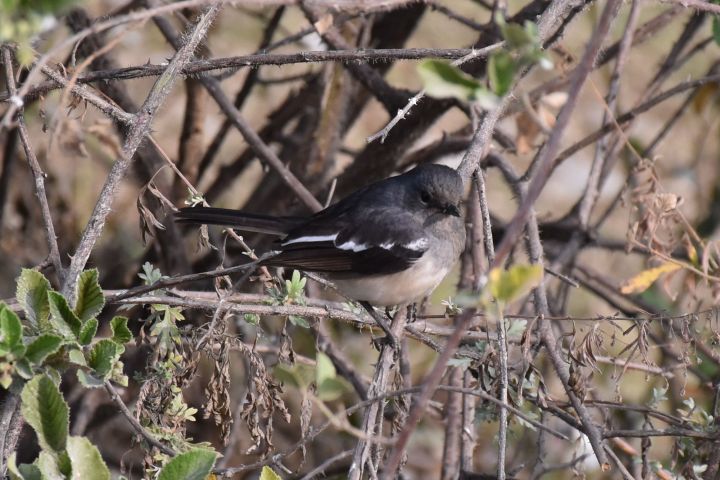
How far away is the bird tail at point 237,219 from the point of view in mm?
3475

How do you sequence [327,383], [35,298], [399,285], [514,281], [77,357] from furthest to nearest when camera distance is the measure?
[399,285] → [35,298] → [77,357] → [327,383] → [514,281]

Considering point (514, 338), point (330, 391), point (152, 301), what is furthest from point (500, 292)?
point (514, 338)

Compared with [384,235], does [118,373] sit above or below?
Answer: below

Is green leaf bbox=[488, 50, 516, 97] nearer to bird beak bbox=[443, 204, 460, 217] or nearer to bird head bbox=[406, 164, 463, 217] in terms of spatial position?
bird head bbox=[406, 164, 463, 217]

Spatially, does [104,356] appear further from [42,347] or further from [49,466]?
[49,466]

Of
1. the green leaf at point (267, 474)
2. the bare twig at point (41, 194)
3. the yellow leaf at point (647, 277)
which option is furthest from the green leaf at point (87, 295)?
the yellow leaf at point (647, 277)

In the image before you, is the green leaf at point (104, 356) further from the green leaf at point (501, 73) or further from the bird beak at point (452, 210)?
the bird beak at point (452, 210)

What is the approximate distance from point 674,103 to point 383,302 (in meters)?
5.77

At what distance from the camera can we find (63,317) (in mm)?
2287

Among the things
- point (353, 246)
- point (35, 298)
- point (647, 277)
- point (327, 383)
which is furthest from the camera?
point (353, 246)

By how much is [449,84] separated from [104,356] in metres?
1.11

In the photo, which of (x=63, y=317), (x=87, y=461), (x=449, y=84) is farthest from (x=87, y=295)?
(x=449, y=84)

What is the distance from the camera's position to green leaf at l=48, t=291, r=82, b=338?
7.41 ft

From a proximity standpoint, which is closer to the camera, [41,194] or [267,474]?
[267,474]
